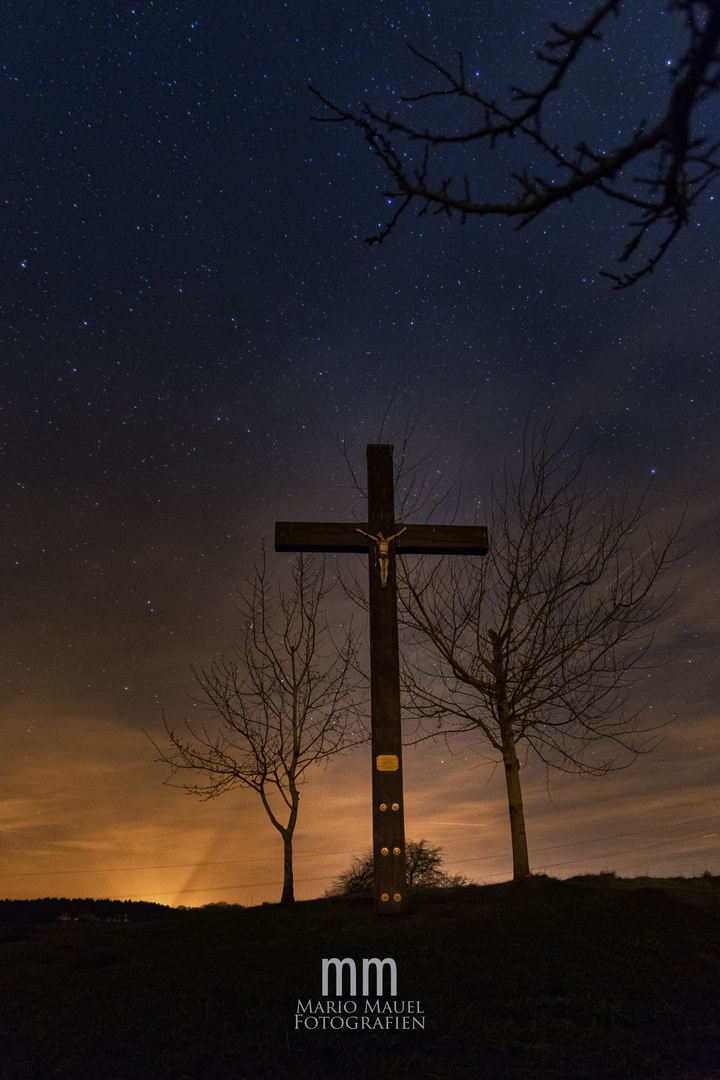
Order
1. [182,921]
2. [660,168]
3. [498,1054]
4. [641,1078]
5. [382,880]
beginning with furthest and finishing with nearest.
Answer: [182,921]
[382,880]
[498,1054]
[641,1078]
[660,168]

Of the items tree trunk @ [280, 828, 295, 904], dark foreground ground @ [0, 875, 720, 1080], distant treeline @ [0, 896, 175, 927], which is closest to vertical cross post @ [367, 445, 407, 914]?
dark foreground ground @ [0, 875, 720, 1080]

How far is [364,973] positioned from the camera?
6.81 metres

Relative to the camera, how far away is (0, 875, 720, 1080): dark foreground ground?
5316mm

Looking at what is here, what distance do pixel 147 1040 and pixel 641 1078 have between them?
3.40 m

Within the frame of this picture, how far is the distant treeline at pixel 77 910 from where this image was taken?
14305mm

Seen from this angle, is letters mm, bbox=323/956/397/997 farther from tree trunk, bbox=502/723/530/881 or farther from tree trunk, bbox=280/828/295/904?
tree trunk, bbox=280/828/295/904

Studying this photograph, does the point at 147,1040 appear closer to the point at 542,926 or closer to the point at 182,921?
the point at 542,926

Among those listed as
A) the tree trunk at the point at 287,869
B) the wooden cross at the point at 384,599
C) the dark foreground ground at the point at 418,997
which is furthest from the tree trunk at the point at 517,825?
the tree trunk at the point at 287,869

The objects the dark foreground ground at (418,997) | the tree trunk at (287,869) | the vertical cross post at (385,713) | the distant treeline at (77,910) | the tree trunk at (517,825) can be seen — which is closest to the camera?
the dark foreground ground at (418,997)

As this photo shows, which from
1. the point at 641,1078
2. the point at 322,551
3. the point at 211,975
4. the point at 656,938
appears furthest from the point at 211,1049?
the point at 322,551

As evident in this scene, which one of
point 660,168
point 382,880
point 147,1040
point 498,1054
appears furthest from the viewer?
point 382,880

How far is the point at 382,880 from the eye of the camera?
8.98 m

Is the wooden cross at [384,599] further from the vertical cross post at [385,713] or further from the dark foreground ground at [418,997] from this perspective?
the dark foreground ground at [418,997]

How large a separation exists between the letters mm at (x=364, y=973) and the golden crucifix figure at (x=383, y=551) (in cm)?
432
